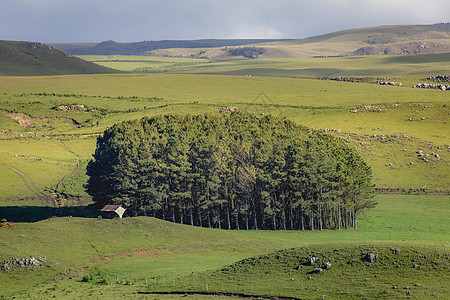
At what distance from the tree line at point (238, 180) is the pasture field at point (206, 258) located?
20.6ft

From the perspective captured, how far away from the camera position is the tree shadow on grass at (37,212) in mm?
101750

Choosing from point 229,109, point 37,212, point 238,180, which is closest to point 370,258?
point 238,180

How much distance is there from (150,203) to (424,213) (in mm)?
49182

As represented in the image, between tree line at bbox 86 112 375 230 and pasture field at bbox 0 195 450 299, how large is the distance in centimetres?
627

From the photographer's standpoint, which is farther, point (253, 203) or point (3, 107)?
point (3, 107)

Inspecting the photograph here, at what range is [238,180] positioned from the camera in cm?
10138

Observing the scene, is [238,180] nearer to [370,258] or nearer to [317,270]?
[317,270]

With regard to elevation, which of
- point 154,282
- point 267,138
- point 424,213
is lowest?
point 424,213

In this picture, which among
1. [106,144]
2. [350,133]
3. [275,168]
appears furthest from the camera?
[350,133]

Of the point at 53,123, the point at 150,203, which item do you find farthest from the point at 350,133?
the point at 53,123

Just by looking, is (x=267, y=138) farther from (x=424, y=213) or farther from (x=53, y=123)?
(x=53, y=123)

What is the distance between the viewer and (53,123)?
17325 cm

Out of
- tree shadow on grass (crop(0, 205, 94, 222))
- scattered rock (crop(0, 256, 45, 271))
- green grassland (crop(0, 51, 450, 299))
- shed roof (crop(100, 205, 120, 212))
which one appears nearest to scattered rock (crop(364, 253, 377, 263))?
green grassland (crop(0, 51, 450, 299))

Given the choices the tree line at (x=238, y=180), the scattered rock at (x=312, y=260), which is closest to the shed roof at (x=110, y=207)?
the tree line at (x=238, y=180)
